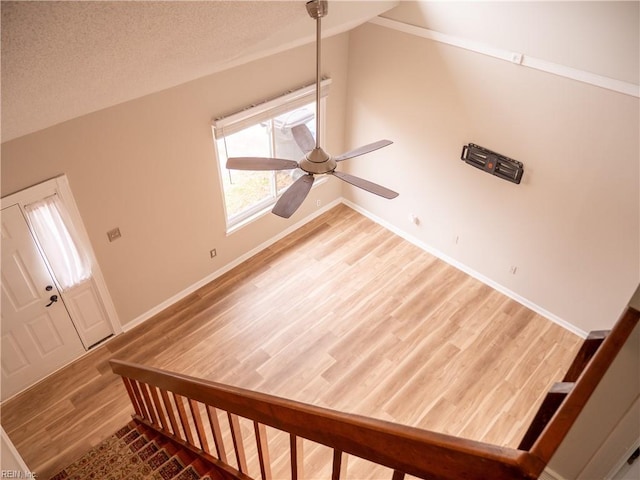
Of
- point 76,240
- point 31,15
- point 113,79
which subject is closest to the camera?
point 31,15

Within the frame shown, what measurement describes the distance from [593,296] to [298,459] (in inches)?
183

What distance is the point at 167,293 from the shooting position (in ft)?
18.5

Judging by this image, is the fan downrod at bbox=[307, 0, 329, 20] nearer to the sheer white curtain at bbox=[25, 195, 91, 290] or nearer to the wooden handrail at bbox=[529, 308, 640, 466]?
the wooden handrail at bbox=[529, 308, 640, 466]

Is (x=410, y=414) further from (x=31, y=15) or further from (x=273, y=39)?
(x=31, y=15)

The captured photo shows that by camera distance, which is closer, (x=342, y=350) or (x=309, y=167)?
(x=309, y=167)

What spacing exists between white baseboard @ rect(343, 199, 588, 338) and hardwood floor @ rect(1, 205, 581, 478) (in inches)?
3.5

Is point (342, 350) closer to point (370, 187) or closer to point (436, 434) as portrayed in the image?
point (370, 187)

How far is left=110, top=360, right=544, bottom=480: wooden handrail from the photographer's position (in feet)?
2.50

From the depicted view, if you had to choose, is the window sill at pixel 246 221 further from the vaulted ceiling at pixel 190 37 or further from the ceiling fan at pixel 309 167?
the ceiling fan at pixel 309 167

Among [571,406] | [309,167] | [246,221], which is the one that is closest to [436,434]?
[571,406]

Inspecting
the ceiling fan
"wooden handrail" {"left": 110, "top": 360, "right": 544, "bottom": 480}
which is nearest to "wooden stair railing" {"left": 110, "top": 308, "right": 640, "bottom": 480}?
"wooden handrail" {"left": 110, "top": 360, "right": 544, "bottom": 480}

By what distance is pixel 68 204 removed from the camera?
4.24 m

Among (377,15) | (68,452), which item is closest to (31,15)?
(68,452)

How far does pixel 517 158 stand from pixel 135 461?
4.52 metres
